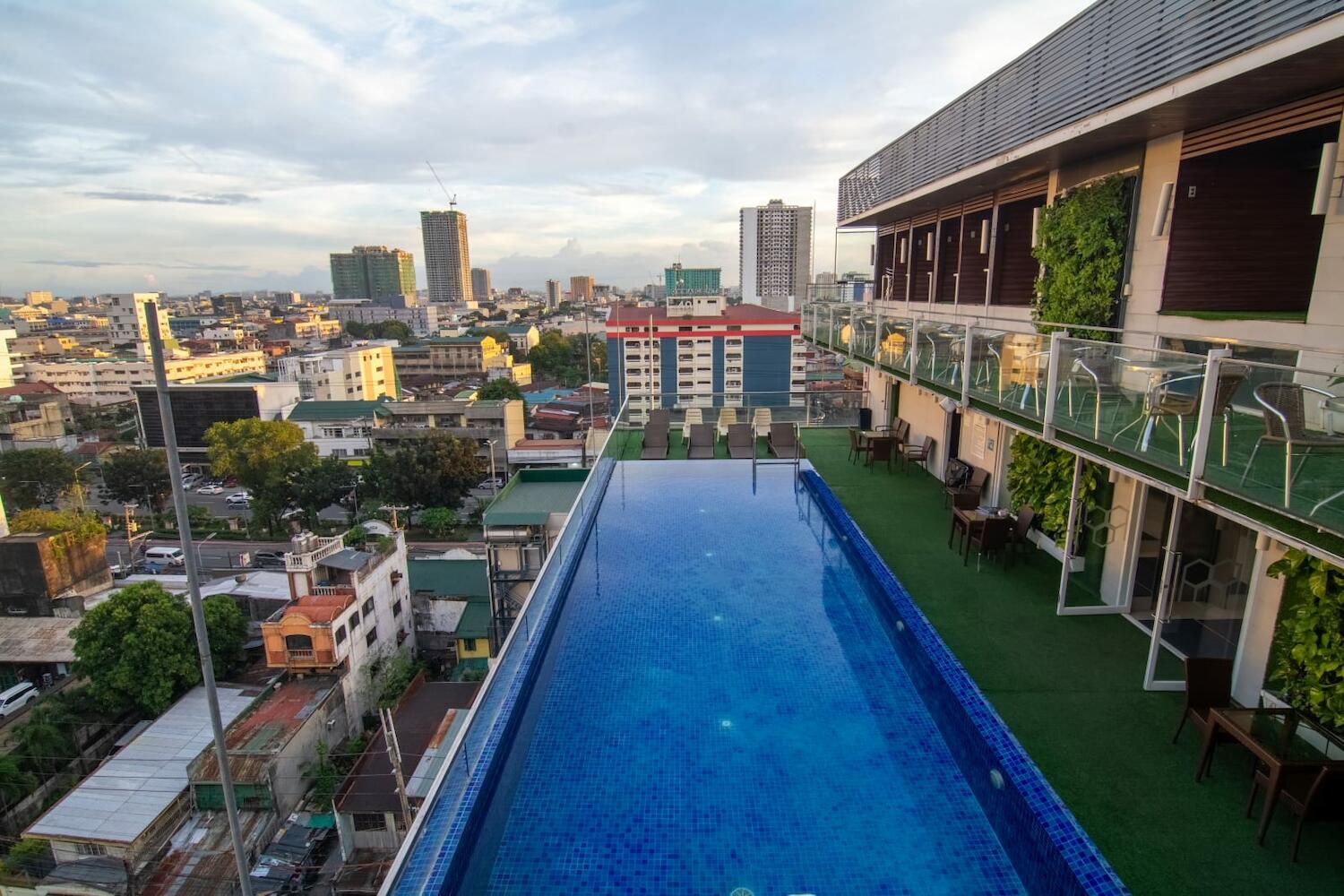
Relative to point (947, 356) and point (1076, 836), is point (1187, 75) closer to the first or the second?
point (947, 356)

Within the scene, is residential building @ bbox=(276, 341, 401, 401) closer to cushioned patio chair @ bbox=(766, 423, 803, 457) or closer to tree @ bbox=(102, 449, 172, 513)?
tree @ bbox=(102, 449, 172, 513)

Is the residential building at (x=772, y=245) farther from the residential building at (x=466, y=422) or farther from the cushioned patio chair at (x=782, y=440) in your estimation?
the cushioned patio chair at (x=782, y=440)

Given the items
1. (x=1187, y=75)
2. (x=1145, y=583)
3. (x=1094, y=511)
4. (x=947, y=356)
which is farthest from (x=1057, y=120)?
(x=1145, y=583)

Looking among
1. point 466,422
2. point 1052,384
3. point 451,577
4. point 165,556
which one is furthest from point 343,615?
point 466,422

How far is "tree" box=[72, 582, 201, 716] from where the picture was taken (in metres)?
18.8

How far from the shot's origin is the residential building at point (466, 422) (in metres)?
41.2

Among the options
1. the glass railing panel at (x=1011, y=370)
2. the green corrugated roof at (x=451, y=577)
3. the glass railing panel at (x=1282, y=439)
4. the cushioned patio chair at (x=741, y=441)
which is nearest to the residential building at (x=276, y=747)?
the green corrugated roof at (x=451, y=577)

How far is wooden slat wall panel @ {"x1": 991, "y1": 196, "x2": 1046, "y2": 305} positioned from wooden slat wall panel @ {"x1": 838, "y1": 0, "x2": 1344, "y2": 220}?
35.4 inches

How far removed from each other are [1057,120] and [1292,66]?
2.74 meters

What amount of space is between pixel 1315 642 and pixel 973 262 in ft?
24.0

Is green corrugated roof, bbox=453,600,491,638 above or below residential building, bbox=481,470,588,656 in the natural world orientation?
below

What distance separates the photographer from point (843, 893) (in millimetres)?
3754

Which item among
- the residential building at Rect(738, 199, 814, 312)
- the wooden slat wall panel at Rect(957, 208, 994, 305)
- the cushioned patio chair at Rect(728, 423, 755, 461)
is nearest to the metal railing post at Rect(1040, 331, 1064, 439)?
the wooden slat wall panel at Rect(957, 208, 994, 305)

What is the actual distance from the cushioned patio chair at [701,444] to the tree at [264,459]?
29143 mm
